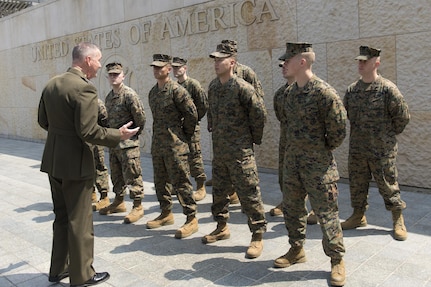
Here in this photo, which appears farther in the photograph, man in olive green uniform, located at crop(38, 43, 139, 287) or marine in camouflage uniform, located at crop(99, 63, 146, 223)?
marine in camouflage uniform, located at crop(99, 63, 146, 223)

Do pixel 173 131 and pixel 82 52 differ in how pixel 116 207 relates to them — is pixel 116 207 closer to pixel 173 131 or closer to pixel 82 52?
pixel 173 131

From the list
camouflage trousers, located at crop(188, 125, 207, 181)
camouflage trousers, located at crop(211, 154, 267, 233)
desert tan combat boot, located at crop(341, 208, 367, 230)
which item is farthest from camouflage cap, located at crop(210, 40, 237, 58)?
camouflage trousers, located at crop(188, 125, 207, 181)

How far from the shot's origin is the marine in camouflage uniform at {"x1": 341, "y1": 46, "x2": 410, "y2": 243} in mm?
4051

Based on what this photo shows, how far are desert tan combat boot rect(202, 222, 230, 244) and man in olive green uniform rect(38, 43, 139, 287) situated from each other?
1.19 m

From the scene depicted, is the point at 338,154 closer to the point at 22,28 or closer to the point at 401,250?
the point at 401,250

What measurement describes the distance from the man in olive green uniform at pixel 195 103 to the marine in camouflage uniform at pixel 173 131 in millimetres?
1343

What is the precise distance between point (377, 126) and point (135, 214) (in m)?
2.99

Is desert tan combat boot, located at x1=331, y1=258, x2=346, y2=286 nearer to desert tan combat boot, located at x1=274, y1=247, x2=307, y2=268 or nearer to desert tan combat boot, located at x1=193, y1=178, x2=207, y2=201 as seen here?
desert tan combat boot, located at x1=274, y1=247, x2=307, y2=268

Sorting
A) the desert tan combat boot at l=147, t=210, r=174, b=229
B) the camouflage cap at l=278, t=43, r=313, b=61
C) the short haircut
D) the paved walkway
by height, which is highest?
the short haircut

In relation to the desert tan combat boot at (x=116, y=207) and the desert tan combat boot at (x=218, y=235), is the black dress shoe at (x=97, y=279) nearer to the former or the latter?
the desert tan combat boot at (x=218, y=235)

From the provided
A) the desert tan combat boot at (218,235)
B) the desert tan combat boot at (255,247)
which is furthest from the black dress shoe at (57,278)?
the desert tan combat boot at (255,247)

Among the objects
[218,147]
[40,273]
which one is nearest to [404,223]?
[218,147]

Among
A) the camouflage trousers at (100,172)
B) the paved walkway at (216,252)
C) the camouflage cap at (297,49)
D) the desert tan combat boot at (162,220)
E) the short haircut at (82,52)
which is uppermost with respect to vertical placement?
the short haircut at (82,52)

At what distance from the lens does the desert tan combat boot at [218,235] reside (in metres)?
4.22
